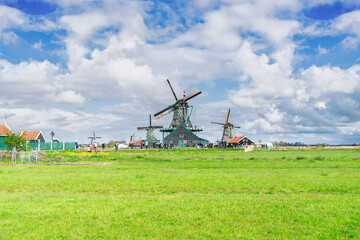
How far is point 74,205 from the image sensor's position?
9.62 meters

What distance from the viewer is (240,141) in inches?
4053

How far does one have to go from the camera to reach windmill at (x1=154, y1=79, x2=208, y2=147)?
88625mm

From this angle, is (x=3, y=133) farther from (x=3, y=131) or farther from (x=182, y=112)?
(x=182, y=112)

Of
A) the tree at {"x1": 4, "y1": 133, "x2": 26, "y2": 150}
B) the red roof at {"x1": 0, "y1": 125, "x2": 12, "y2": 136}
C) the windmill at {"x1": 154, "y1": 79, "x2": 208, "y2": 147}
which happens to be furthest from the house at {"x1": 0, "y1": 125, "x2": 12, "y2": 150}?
the windmill at {"x1": 154, "y1": 79, "x2": 208, "y2": 147}

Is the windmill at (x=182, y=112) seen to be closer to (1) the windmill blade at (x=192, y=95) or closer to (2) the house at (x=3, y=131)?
(1) the windmill blade at (x=192, y=95)

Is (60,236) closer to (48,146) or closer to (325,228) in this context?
(325,228)

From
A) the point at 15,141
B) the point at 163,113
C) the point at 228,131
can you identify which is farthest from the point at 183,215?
the point at 228,131

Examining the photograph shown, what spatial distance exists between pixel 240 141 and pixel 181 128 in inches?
952

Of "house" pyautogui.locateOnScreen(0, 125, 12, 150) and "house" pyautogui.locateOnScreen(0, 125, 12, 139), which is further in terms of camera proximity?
"house" pyautogui.locateOnScreen(0, 125, 12, 139)

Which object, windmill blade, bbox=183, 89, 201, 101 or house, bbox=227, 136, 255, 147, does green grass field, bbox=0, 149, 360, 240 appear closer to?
windmill blade, bbox=183, 89, 201, 101

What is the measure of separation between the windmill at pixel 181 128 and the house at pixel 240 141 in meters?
17.1

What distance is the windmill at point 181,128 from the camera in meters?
88.6

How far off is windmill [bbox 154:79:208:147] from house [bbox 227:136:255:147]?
56.2ft

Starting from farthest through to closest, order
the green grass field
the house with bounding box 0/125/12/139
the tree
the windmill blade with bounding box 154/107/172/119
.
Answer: the windmill blade with bounding box 154/107/172/119
the house with bounding box 0/125/12/139
the tree
the green grass field
